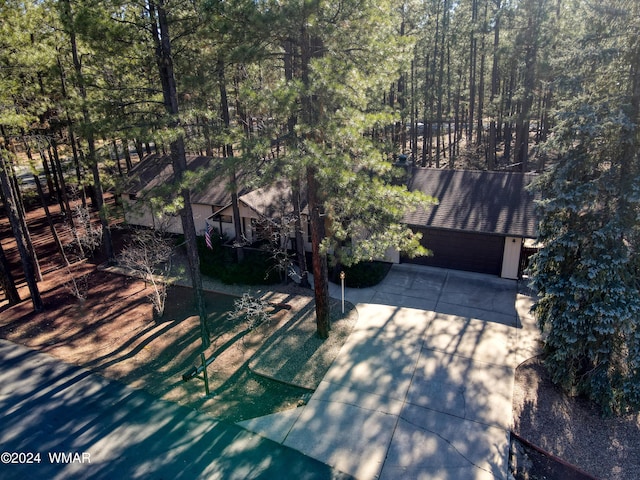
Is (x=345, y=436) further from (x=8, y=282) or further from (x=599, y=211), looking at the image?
(x=8, y=282)

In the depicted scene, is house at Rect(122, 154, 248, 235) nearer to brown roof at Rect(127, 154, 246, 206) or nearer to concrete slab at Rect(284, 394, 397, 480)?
brown roof at Rect(127, 154, 246, 206)

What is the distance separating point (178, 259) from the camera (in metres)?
19.0

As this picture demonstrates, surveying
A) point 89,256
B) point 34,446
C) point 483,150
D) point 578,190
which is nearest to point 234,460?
point 34,446

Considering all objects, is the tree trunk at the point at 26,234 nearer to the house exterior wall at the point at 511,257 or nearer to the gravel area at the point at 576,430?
the gravel area at the point at 576,430

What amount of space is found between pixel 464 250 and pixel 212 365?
399 inches

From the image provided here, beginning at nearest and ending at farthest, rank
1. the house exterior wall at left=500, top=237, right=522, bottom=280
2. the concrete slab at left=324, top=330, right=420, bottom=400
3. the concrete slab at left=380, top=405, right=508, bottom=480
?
1. the concrete slab at left=380, top=405, right=508, bottom=480
2. the concrete slab at left=324, top=330, right=420, bottom=400
3. the house exterior wall at left=500, top=237, right=522, bottom=280

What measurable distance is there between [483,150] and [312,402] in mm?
27543

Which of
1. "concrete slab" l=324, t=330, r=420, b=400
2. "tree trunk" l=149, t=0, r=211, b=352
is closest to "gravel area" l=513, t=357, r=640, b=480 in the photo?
"concrete slab" l=324, t=330, r=420, b=400

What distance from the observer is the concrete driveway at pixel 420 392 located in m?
8.43

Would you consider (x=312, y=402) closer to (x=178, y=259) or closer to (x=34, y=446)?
(x=34, y=446)

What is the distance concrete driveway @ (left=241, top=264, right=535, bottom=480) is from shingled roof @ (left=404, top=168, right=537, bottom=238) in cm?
245

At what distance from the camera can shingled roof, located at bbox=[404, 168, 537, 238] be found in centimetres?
1526

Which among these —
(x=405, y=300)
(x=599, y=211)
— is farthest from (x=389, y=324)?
(x=599, y=211)

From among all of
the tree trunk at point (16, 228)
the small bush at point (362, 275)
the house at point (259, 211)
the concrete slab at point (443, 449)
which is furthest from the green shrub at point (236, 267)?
A: the concrete slab at point (443, 449)
